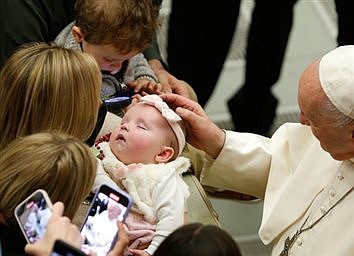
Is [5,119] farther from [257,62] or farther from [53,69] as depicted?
[257,62]

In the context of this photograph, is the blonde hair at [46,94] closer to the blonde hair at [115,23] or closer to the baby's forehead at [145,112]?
the baby's forehead at [145,112]

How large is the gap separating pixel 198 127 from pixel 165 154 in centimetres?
17

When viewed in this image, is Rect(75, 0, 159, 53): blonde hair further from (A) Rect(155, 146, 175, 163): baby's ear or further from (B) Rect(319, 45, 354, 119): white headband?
(B) Rect(319, 45, 354, 119): white headband

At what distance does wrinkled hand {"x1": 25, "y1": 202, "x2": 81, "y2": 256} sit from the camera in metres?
1.57

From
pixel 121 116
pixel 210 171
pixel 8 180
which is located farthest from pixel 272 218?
pixel 8 180

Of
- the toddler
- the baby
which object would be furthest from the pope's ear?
the baby

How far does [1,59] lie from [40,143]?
90 centimetres

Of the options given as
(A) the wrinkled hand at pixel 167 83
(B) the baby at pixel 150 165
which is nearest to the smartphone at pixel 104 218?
(B) the baby at pixel 150 165

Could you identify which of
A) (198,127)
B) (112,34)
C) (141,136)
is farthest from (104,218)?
(112,34)

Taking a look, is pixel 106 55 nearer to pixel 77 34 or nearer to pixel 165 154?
pixel 77 34

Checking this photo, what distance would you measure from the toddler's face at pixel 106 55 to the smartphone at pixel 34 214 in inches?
33.1

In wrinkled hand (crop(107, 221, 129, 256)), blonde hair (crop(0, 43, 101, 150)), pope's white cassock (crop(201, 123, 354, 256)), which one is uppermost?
blonde hair (crop(0, 43, 101, 150))

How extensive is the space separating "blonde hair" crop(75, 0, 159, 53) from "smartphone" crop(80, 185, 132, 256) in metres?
0.72

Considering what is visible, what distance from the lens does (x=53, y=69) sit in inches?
80.4
